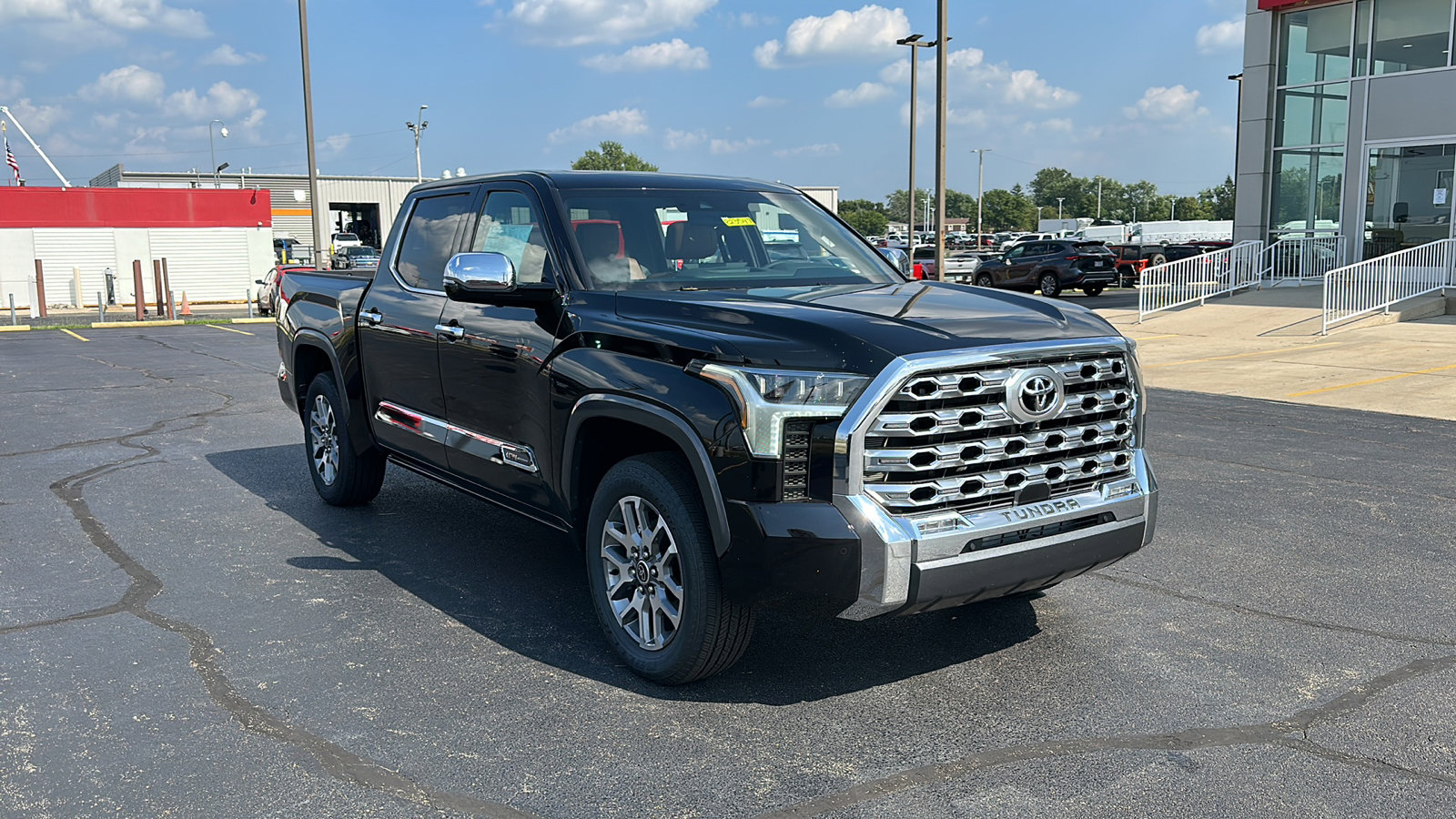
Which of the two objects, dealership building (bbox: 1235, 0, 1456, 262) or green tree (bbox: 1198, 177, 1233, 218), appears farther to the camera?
green tree (bbox: 1198, 177, 1233, 218)

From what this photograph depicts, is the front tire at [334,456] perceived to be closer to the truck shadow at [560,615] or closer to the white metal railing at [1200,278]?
the truck shadow at [560,615]

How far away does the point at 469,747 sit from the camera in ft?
12.4

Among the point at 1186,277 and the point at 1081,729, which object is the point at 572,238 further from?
the point at 1186,277

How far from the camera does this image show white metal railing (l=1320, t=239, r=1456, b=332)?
64.0 ft

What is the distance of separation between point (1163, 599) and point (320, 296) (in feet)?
16.2

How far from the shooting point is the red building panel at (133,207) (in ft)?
115

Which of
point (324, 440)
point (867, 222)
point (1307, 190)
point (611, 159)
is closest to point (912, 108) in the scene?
point (1307, 190)

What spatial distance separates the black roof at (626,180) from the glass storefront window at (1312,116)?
71.5 ft

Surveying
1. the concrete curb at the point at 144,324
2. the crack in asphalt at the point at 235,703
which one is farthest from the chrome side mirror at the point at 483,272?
the concrete curb at the point at 144,324

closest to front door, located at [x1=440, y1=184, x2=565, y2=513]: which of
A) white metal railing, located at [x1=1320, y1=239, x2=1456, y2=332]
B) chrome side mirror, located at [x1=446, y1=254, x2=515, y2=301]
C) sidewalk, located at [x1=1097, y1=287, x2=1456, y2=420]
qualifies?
chrome side mirror, located at [x1=446, y1=254, x2=515, y2=301]

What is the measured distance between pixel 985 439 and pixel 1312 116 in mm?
23879

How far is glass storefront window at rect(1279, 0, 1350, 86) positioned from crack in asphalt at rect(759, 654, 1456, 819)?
23.2 m

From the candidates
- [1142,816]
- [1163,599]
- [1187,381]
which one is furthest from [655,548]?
[1187,381]

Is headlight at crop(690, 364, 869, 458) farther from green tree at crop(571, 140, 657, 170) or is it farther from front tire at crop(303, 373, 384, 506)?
green tree at crop(571, 140, 657, 170)
